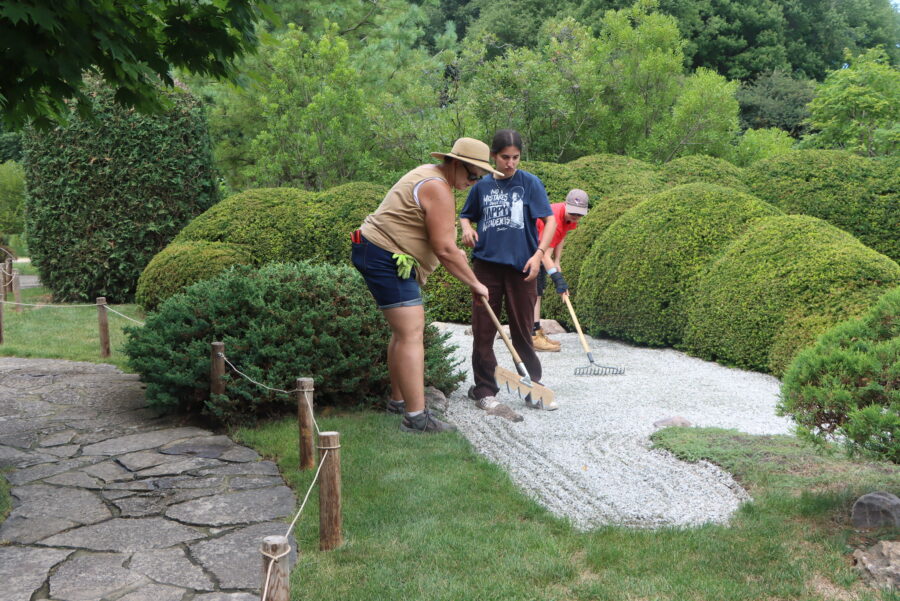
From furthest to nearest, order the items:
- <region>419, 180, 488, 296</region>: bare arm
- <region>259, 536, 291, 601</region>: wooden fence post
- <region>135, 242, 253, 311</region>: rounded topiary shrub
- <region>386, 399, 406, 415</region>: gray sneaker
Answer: <region>135, 242, 253, 311</region>: rounded topiary shrub
<region>386, 399, 406, 415</region>: gray sneaker
<region>419, 180, 488, 296</region>: bare arm
<region>259, 536, 291, 601</region>: wooden fence post

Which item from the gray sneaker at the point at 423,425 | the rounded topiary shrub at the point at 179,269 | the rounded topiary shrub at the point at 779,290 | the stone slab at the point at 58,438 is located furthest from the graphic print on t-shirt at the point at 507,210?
the rounded topiary shrub at the point at 179,269

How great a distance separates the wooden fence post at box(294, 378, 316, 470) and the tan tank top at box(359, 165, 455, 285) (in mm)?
1056

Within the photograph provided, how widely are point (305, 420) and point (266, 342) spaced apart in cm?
141

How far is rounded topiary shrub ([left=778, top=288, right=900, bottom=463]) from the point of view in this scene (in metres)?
3.31

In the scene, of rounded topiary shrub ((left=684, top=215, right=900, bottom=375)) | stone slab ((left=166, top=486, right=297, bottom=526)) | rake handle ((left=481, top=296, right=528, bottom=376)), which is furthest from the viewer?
rounded topiary shrub ((left=684, top=215, right=900, bottom=375))

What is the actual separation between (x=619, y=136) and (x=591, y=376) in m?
10.6

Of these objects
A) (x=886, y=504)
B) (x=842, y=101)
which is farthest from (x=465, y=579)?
(x=842, y=101)

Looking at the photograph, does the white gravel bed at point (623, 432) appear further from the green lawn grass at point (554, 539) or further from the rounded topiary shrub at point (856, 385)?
the rounded topiary shrub at point (856, 385)

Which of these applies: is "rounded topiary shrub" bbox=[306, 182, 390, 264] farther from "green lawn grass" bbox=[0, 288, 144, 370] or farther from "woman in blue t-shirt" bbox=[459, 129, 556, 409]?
"woman in blue t-shirt" bbox=[459, 129, 556, 409]

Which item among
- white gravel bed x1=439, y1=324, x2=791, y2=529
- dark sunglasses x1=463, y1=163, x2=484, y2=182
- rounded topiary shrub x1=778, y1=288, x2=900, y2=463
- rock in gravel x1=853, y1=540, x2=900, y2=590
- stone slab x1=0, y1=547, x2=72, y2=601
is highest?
dark sunglasses x1=463, y1=163, x2=484, y2=182

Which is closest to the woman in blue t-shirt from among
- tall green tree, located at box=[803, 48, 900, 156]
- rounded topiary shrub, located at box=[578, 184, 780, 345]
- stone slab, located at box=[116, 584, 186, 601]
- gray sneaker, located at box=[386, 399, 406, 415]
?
gray sneaker, located at box=[386, 399, 406, 415]

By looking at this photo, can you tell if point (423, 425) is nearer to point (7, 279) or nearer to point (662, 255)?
point (662, 255)

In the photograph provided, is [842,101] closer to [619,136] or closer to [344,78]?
[619,136]

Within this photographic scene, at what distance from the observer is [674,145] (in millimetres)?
16500
